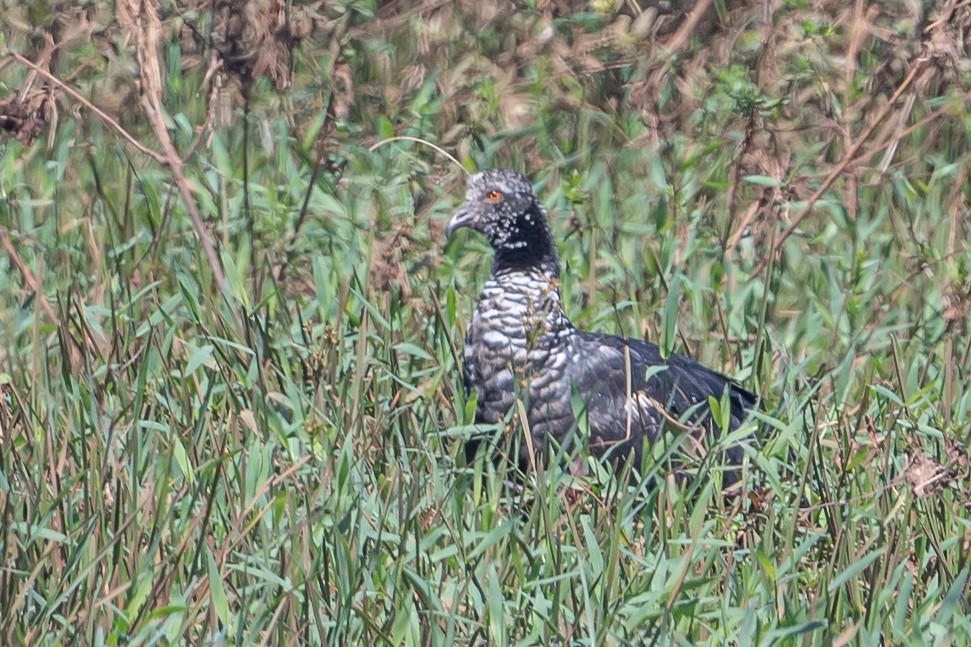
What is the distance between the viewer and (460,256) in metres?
5.66

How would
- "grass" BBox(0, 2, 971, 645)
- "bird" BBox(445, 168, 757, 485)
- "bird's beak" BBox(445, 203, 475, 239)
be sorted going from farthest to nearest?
"bird's beak" BBox(445, 203, 475, 239)
"bird" BBox(445, 168, 757, 485)
"grass" BBox(0, 2, 971, 645)

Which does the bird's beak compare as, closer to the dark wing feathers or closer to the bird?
the bird

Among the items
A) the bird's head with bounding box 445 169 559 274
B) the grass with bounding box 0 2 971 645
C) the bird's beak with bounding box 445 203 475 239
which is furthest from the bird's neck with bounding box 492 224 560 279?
the grass with bounding box 0 2 971 645

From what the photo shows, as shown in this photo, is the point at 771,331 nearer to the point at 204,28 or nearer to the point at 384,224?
the point at 384,224

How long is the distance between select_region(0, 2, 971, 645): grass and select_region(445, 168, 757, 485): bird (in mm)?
124

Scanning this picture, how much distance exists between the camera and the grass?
10.4 feet

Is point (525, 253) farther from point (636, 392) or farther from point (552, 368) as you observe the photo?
point (636, 392)

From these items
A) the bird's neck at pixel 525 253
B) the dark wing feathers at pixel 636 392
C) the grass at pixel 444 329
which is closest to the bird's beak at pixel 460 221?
the bird's neck at pixel 525 253

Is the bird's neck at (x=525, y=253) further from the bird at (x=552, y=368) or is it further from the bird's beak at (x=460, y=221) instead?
the bird's beak at (x=460, y=221)

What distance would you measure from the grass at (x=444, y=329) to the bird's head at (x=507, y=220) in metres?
0.23

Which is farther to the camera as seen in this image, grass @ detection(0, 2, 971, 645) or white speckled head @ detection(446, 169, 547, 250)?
white speckled head @ detection(446, 169, 547, 250)

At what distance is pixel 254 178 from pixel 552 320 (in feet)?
6.30

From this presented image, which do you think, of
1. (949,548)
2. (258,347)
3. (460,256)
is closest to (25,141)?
(258,347)

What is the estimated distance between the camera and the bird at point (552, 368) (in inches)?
169
